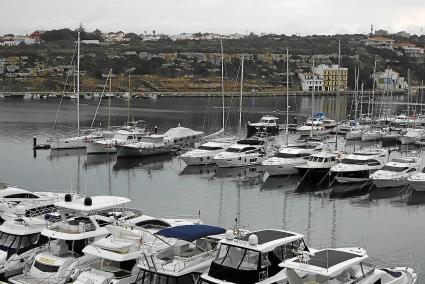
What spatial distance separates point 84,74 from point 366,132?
110283mm

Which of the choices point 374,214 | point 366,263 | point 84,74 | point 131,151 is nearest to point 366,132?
point 131,151

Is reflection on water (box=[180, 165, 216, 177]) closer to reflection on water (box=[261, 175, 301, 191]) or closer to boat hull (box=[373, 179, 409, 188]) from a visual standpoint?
reflection on water (box=[261, 175, 301, 191])

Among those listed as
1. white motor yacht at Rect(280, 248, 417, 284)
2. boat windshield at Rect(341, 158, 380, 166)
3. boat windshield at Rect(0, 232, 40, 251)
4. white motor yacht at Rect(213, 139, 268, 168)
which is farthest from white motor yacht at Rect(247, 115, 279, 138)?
white motor yacht at Rect(280, 248, 417, 284)

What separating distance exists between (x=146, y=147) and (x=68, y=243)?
92.3 ft

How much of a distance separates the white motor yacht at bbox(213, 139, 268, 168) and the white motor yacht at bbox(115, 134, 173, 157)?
7.18 m

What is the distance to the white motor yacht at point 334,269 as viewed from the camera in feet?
44.6

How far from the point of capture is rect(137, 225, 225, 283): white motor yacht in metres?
14.4

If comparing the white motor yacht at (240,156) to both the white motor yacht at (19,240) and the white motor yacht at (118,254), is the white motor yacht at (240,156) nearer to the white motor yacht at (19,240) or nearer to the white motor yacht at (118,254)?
the white motor yacht at (19,240)

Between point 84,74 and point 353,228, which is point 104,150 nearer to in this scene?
point 353,228

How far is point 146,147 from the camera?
4494 centimetres

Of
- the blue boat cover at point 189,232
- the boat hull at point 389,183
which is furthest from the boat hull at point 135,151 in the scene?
the blue boat cover at point 189,232

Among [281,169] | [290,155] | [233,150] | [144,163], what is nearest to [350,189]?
[281,169]

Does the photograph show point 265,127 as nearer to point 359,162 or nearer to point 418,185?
point 359,162

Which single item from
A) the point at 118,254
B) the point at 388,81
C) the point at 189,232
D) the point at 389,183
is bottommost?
the point at 389,183
